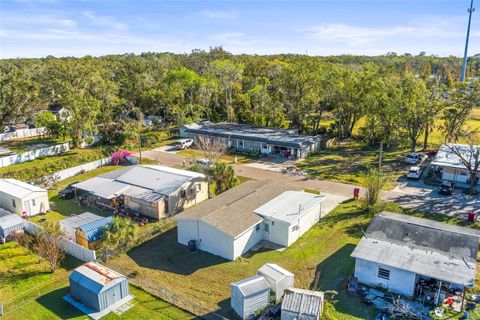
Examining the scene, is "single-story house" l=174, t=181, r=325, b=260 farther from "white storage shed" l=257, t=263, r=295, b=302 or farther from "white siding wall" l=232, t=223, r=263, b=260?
"white storage shed" l=257, t=263, r=295, b=302

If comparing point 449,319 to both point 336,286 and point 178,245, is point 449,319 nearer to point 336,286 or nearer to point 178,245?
point 336,286

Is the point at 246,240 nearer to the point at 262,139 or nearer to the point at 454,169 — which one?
the point at 454,169

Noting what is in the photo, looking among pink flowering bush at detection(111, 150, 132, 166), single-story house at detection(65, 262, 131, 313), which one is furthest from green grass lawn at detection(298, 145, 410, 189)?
single-story house at detection(65, 262, 131, 313)

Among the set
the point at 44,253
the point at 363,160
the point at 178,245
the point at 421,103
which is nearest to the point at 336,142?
the point at 363,160

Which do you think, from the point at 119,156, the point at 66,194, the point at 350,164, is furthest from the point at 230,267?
the point at 119,156

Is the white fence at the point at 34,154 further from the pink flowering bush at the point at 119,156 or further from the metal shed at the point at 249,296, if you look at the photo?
the metal shed at the point at 249,296

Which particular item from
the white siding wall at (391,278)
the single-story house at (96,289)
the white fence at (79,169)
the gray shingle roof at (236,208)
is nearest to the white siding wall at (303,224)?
the gray shingle roof at (236,208)
